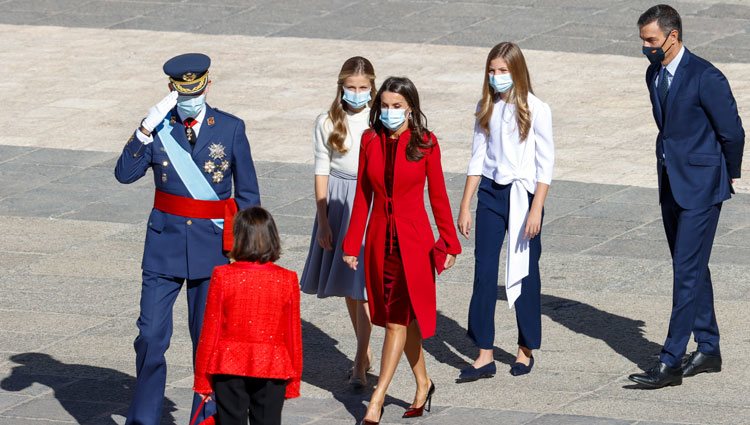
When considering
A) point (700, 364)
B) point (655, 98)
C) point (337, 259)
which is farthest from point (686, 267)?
point (337, 259)

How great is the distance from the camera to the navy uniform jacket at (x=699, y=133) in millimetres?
8203

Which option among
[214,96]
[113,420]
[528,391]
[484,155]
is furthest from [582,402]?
[214,96]

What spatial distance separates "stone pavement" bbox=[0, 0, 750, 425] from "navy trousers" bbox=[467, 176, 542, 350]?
265mm

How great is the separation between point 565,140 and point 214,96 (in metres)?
4.03

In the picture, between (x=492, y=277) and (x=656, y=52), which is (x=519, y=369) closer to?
(x=492, y=277)

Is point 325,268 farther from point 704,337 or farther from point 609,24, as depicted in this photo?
point 609,24

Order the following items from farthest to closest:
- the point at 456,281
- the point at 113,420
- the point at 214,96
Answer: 1. the point at 214,96
2. the point at 456,281
3. the point at 113,420

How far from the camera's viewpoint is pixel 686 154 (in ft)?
27.3

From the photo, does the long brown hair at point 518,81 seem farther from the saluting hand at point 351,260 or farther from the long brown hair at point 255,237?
the long brown hair at point 255,237

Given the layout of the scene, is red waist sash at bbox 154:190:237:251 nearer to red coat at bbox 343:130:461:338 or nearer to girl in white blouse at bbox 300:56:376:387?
red coat at bbox 343:130:461:338

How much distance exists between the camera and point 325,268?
336 inches

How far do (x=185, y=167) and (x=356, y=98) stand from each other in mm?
1245

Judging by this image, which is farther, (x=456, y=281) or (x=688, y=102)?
(x=456, y=281)

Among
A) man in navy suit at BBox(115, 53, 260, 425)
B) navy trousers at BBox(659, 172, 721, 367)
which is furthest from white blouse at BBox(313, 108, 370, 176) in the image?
navy trousers at BBox(659, 172, 721, 367)
